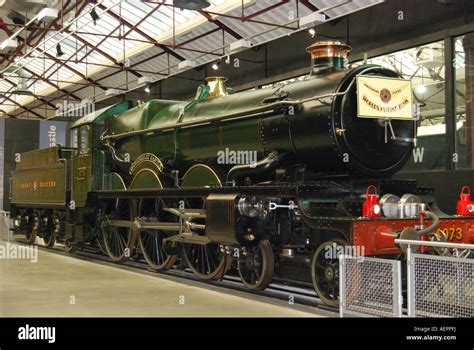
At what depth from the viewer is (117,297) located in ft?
24.5

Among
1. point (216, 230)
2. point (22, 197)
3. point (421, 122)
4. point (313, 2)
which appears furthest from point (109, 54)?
point (216, 230)

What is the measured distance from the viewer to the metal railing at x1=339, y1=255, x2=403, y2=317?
5.60 metres

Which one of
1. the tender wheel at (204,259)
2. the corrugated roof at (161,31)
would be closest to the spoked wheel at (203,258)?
the tender wheel at (204,259)

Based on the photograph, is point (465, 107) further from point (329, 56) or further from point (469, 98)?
point (329, 56)

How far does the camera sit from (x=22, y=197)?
16719 millimetres

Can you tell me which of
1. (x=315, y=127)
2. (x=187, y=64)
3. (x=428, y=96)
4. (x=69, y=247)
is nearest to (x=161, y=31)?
(x=187, y=64)

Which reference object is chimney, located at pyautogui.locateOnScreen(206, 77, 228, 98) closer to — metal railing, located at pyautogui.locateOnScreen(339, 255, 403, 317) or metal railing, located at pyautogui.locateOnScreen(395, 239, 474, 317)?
metal railing, located at pyautogui.locateOnScreen(339, 255, 403, 317)

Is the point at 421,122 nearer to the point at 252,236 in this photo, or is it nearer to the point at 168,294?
the point at 252,236

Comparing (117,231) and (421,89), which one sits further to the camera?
(421,89)

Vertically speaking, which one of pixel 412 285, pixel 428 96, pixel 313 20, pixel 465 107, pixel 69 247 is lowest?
pixel 69 247

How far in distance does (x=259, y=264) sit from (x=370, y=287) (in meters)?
2.23

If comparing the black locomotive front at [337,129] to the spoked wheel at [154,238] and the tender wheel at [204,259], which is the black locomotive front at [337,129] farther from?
the spoked wheel at [154,238]

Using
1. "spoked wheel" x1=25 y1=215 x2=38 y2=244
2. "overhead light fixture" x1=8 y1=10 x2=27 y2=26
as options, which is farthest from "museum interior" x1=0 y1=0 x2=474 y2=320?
"overhead light fixture" x1=8 y1=10 x2=27 y2=26

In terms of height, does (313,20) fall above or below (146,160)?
above
